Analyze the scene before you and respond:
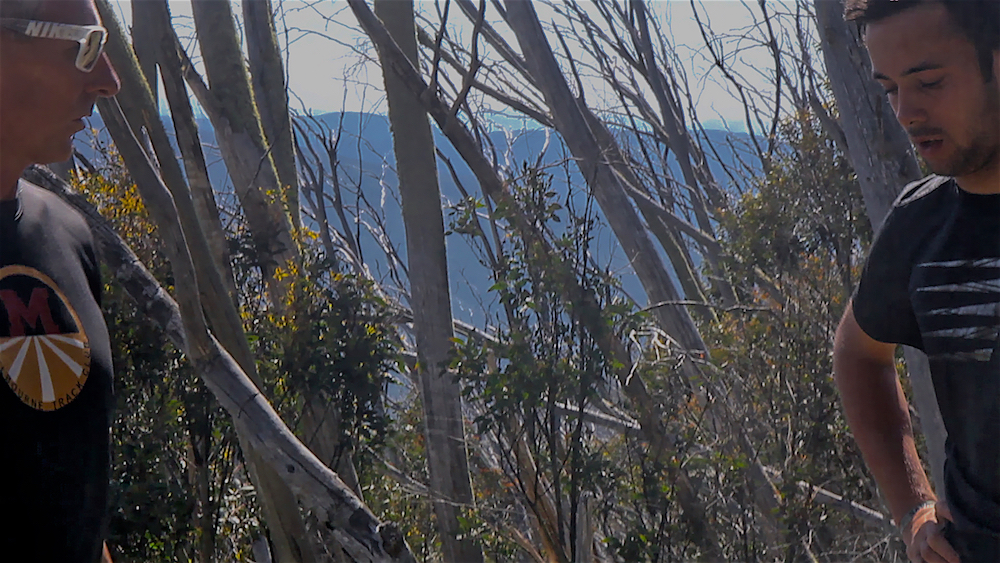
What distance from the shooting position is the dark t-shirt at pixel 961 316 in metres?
1.18

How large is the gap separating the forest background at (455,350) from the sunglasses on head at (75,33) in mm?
1611

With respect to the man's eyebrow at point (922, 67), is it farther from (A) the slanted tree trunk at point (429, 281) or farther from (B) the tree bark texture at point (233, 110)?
(B) the tree bark texture at point (233, 110)

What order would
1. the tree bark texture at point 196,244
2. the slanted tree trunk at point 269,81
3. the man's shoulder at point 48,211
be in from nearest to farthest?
1. the man's shoulder at point 48,211
2. the tree bark texture at point 196,244
3. the slanted tree trunk at point 269,81

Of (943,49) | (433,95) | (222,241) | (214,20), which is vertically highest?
(214,20)

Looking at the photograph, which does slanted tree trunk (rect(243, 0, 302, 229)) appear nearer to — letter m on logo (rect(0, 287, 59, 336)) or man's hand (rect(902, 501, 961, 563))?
letter m on logo (rect(0, 287, 59, 336))

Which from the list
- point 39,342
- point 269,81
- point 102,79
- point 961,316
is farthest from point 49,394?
point 269,81

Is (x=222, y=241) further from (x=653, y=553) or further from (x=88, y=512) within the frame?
(x=88, y=512)

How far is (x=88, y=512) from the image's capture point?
1.22 metres

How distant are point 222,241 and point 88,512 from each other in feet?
11.2

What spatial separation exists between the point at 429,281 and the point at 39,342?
4295 mm

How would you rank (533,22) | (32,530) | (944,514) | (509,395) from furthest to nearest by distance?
(533,22), (509,395), (944,514), (32,530)

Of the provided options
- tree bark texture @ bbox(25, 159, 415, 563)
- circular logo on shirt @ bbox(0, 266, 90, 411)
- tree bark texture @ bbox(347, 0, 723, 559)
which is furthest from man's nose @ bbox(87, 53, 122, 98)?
tree bark texture @ bbox(347, 0, 723, 559)

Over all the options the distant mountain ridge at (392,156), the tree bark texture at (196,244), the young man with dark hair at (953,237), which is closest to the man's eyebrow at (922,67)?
the young man with dark hair at (953,237)

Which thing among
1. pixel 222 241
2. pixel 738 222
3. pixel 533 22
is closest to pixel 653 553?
pixel 222 241
